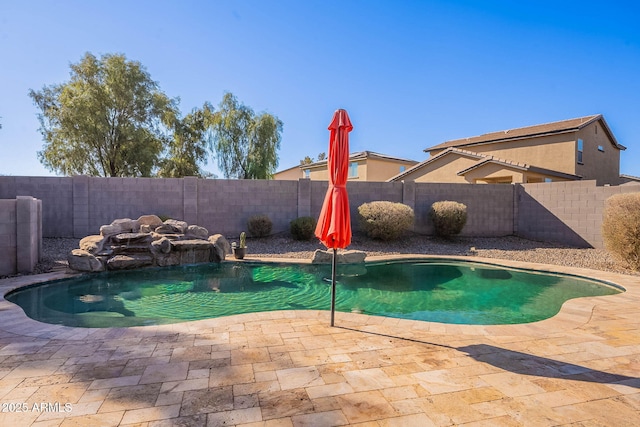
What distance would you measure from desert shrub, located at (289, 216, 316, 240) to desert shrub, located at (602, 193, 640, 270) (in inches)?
341

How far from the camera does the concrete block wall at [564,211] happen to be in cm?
1203

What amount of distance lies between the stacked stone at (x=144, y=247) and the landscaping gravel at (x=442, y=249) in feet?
3.61

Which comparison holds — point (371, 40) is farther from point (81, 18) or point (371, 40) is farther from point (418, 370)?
point (418, 370)

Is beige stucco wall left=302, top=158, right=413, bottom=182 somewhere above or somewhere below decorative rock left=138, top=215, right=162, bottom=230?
above

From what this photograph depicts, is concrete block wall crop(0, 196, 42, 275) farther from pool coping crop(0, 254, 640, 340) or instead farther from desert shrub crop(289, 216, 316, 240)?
desert shrub crop(289, 216, 316, 240)

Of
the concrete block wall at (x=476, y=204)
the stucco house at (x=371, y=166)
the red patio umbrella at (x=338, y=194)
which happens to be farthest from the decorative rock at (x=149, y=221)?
the stucco house at (x=371, y=166)

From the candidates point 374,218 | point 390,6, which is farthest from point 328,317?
point 390,6

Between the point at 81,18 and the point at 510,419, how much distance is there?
1258cm

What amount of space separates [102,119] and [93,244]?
41.9 feet

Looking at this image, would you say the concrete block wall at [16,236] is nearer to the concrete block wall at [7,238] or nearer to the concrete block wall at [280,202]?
the concrete block wall at [7,238]

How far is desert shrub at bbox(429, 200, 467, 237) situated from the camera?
13427mm

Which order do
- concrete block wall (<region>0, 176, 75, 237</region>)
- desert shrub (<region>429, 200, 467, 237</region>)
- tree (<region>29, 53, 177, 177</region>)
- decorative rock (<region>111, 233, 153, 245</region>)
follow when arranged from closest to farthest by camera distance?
decorative rock (<region>111, 233, 153, 245</region>)
concrete block wall (<region>0, 176, 75, 237</region>)
desert shrub (<region>429, 200, 467, 237</region>)
tree (<region>29, 53, 177, 177</region>)

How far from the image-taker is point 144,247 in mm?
9375

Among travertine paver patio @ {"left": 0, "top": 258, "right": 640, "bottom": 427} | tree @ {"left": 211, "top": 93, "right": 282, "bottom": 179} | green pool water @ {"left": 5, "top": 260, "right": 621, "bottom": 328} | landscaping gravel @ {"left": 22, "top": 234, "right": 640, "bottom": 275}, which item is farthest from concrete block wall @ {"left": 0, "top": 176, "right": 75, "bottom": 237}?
tree @ {"left": 211, "top": 93, "right": 282, "bottom": 179}
